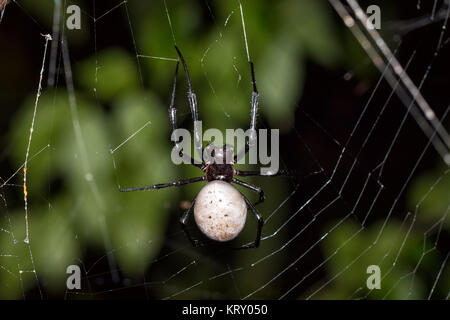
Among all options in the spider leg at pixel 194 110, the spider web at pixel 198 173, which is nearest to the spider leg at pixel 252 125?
the spider web at pixel 198 173

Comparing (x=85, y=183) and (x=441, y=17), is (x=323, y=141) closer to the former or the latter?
(x=441, y=17)

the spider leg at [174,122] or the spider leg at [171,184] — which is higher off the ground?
the spider leg at [174,122]

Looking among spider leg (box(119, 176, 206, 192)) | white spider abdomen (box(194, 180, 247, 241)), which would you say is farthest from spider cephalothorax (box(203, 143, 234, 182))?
white spider abdomen (box(194, 180, 247, 241))

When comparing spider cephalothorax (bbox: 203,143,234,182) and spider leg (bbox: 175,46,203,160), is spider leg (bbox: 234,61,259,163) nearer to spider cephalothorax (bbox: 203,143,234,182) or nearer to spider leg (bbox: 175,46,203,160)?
spider cephalothorax (bbox: 203,143,234,182)

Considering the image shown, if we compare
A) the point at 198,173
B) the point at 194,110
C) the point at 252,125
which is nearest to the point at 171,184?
the point at 198,173

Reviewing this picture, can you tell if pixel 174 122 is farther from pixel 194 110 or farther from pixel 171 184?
pixel 171 184

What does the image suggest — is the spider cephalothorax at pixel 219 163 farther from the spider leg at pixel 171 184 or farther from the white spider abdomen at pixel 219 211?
the white spider abdomen at pixel 219 211
